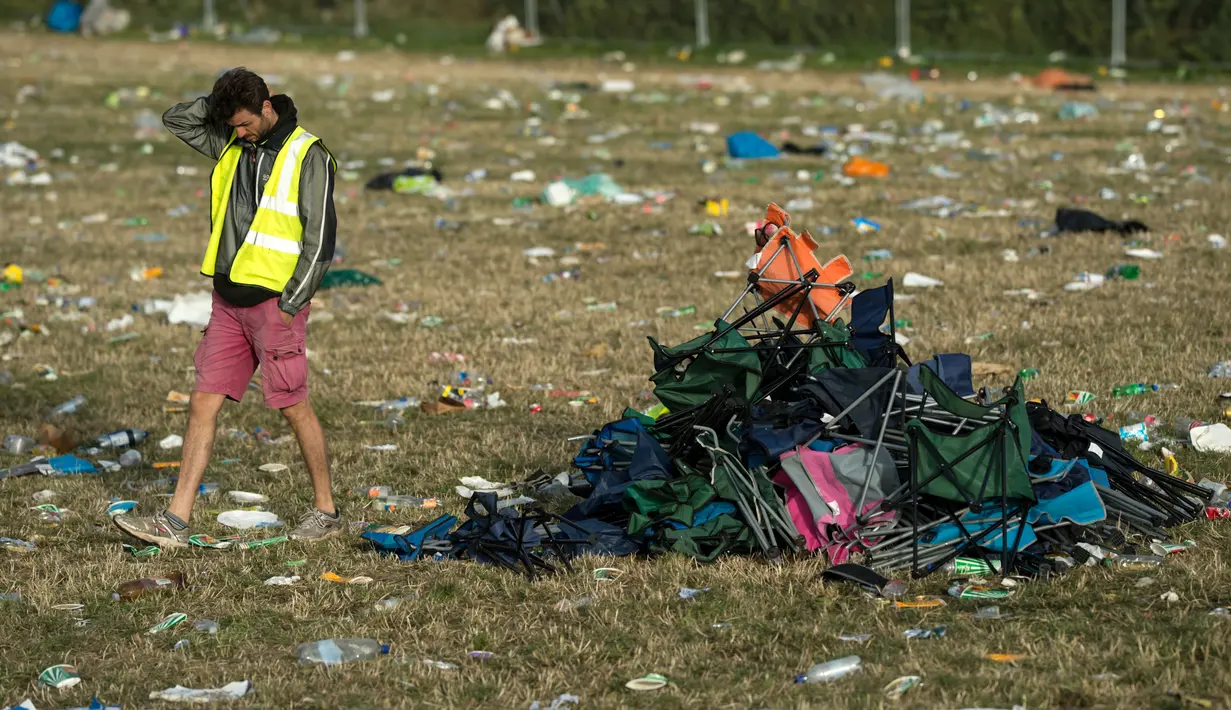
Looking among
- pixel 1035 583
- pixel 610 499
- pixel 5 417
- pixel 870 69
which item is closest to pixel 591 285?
pixel 5 417

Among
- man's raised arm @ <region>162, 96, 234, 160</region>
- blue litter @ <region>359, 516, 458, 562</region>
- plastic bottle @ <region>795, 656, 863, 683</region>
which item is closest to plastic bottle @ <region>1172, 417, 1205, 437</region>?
plastic bottle @ <region>795, 656, 863, 683</region>

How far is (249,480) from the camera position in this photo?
6.12 meters

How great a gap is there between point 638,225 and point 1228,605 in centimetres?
769

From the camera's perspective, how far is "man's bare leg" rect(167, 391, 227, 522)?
5.20 metres

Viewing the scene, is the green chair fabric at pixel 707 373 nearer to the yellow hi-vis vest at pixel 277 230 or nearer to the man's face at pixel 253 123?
the yellow hi-vis vest at pixel 277 230

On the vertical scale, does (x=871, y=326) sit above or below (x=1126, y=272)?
above

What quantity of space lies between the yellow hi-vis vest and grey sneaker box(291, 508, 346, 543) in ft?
2.67

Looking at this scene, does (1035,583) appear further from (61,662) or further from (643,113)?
(643,113)

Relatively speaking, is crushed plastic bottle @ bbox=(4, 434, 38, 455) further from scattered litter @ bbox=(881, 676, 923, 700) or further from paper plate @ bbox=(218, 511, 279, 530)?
scattered litter @ bbox=(881, 676, 923, 700)

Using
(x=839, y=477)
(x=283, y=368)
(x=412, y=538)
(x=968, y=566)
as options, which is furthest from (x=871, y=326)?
(x=283, y=368)

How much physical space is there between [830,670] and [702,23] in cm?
2064

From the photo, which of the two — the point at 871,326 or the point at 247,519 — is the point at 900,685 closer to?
the point at 871,326

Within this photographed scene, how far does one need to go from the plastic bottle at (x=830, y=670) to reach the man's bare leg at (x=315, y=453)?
2063 millimetres

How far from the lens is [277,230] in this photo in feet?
16.6
